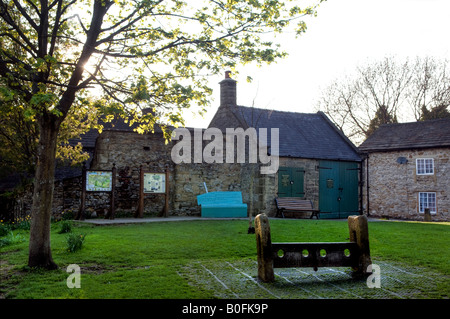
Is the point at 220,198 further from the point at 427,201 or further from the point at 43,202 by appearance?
the point at 427,201

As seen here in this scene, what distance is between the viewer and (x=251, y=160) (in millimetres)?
19609

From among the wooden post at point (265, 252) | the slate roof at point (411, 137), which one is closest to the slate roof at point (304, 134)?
the slate roof at point (411, 137)

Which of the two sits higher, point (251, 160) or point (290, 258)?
point (251, 160)

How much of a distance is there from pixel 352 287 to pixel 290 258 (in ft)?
3.22

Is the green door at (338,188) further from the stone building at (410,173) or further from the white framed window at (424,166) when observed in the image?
the white framed window at (424,166)

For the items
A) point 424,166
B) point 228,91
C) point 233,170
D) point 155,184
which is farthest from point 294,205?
point 424,166

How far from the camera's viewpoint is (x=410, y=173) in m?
25.2

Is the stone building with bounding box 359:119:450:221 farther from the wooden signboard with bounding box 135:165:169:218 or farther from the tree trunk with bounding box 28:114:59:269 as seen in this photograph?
the tree trunk with bounding box 28:114:59:269

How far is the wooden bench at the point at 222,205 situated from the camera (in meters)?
17.8

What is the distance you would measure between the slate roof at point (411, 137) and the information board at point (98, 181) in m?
17.9

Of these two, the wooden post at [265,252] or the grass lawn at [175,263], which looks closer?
the grass lawn at [175,263]
